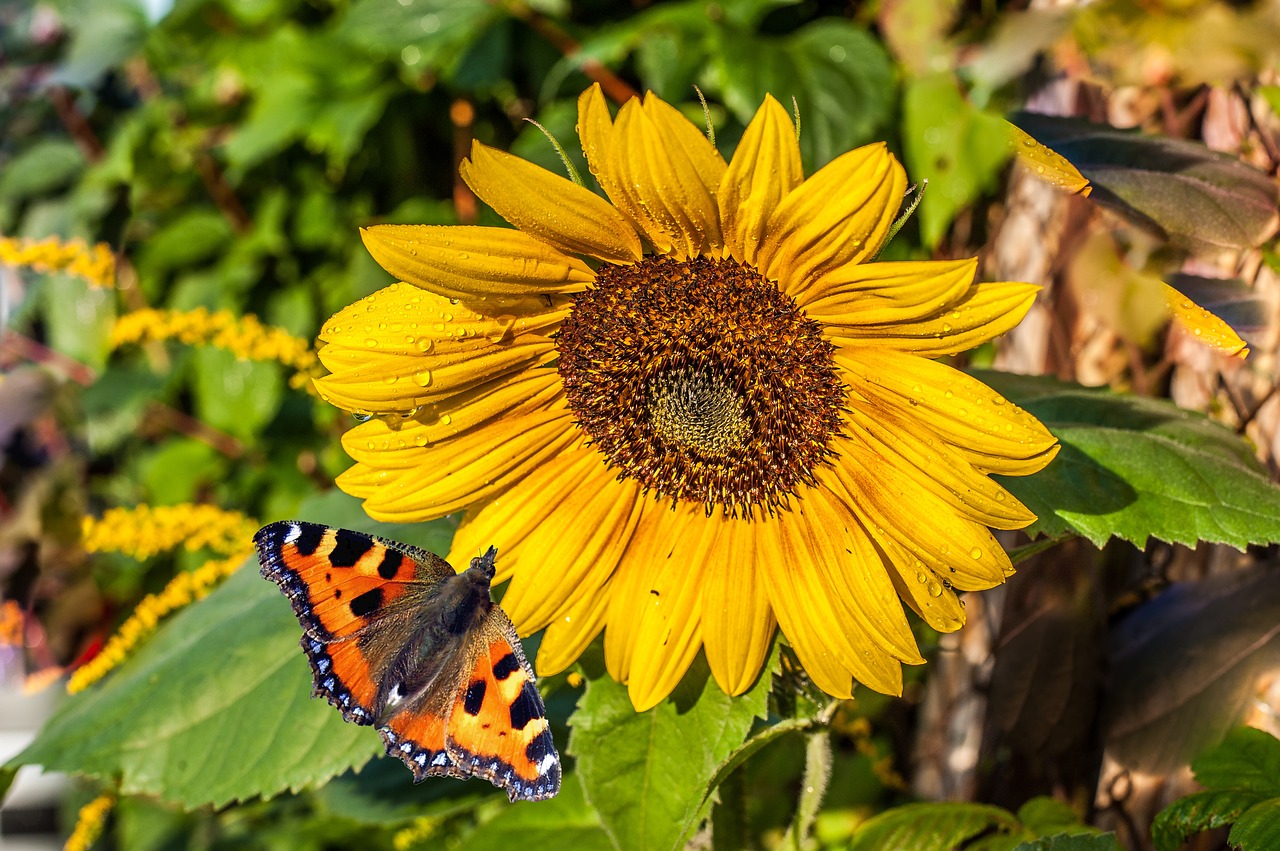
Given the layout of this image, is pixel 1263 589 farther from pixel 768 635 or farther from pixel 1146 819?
pixel 768 635

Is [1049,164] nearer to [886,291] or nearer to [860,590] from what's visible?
[886,291]

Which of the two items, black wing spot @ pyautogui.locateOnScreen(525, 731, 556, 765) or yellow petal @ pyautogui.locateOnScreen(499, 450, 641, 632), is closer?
black wing spot @ pyautogui.locateOnScreen(525, 731, 556, 765)

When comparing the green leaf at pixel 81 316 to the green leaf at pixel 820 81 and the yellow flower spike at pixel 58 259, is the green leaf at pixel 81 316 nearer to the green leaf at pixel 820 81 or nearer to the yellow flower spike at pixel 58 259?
the yellow flower spike at pixel 58 259

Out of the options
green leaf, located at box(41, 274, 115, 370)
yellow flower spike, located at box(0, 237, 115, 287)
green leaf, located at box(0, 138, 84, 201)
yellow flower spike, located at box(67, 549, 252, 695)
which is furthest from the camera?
green leaf, located at box(0, 138, 84, 201)

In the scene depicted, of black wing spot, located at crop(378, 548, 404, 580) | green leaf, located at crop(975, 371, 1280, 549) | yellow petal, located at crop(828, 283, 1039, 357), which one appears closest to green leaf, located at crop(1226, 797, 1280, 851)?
green leaf, located at crop(975, 371, 1280, 549)

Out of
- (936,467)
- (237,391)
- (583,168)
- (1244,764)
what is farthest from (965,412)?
(237,391)

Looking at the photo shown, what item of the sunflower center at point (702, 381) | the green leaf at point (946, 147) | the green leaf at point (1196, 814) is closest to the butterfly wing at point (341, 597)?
the sunflower center at point (702, 381)

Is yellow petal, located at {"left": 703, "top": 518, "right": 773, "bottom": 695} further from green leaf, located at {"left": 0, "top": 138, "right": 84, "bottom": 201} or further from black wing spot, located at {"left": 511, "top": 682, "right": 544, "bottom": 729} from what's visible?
green leaf, located at {"left": 0, "top": 138, "right": 84, "bottom": 201}
